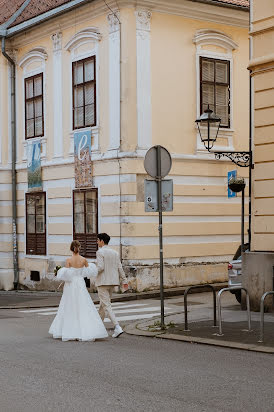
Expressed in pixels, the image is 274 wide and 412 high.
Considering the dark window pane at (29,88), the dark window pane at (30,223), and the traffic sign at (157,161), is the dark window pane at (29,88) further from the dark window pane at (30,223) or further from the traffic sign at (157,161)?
the traffic sign at (157,161)

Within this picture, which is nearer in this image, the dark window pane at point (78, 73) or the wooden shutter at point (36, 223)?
the dark window pane at point (78, 73)

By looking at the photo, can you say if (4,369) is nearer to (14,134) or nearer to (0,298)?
(0,298)

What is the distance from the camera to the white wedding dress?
11391 millimetres

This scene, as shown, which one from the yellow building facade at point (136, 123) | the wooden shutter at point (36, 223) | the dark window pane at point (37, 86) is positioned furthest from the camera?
the dark window pane at point (37, 86)

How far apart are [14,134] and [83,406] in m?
17.4

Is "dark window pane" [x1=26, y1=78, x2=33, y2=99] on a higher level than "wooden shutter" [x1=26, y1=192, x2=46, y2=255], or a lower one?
higher

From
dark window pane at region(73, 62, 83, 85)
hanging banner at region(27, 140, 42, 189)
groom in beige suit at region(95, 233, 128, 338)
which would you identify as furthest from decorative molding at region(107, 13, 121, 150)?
groom in beige suit at region(95, 233, 128, 338)

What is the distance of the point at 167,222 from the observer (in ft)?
64.4

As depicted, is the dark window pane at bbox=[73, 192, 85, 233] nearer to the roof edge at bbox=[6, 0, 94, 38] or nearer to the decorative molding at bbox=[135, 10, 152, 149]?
the decorative molding at bbox=[135, 10, 152, 149]

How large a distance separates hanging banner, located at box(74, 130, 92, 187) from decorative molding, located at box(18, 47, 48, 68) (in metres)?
3.03

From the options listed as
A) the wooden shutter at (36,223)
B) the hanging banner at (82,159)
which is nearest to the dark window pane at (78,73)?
the hanging banner at (82,159)

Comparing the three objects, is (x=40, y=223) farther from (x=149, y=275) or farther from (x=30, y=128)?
(x=149, y=275)

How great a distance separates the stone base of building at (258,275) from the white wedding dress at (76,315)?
3725mm

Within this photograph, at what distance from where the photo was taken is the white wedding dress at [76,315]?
11.4 m
